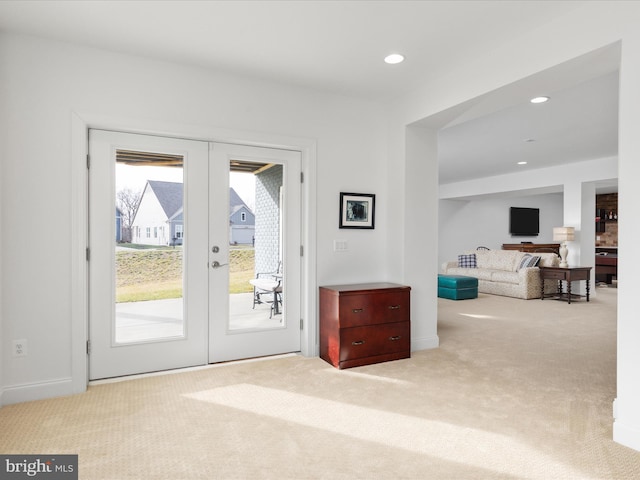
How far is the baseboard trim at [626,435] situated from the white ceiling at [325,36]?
208 centimetres

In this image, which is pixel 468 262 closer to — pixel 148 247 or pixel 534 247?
pixel 534 247

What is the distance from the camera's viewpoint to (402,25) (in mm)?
2680

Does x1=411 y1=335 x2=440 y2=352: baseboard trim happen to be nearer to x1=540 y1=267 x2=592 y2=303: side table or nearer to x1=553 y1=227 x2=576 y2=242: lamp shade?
x1=540 y1=267 x2=592 y2=303: side table

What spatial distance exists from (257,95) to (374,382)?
256 centimetres

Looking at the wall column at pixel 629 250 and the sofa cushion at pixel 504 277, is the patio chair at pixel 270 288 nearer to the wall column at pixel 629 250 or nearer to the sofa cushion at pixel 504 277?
the wall column at pixel 629 250

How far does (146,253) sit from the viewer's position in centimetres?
329

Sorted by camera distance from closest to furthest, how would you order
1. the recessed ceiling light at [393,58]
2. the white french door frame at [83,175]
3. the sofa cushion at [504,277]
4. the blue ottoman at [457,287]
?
the white french door frame at [83,175] < the recessed ceiling light at [393,58] < the blue ottoman at [457,287] < the sofa cushion at [504,277]

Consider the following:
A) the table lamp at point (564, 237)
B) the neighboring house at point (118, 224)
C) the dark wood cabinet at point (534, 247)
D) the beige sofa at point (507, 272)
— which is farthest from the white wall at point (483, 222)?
the neighboring house at point (118, 224)

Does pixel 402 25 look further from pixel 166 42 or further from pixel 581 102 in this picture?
pixel 581 102

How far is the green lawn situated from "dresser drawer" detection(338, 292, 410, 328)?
1.39 metres

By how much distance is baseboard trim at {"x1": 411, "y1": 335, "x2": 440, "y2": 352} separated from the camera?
13.1ft

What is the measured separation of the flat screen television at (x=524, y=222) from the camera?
40.3 ft

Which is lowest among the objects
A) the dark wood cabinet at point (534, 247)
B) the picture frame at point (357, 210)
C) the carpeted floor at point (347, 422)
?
the carpeted floor at point (347, 422)

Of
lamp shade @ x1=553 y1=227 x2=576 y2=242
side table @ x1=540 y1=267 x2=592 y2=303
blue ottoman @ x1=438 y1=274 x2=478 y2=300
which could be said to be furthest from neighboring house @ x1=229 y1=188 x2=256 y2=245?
lamp shade @ x1=553 y1=227 x2=576 y2=242
